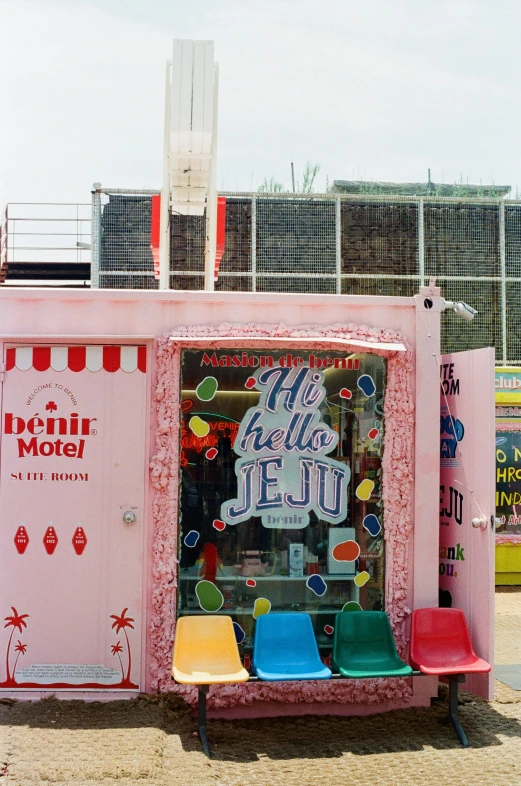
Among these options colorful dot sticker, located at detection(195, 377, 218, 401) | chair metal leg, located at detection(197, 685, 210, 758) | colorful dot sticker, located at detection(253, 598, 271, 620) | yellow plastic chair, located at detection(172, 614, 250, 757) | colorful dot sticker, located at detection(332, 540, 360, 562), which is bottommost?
chair metal leg, located at detection(197, 685, 210, 758)

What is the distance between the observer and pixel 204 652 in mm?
5727

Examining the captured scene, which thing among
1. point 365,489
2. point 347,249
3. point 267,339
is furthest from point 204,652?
point 347,249

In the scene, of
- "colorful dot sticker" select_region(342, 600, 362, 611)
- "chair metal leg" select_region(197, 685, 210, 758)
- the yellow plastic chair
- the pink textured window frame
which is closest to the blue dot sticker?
the pink textured window frame

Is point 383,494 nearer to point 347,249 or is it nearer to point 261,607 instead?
point 261,607

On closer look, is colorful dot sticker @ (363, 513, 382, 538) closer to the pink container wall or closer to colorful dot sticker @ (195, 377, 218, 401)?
the pink container wall

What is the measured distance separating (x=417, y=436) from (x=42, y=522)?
2.79 m

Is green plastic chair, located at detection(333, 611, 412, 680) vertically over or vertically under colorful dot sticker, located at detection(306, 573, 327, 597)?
under

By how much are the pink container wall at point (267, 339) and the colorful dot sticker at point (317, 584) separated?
1.64 ft

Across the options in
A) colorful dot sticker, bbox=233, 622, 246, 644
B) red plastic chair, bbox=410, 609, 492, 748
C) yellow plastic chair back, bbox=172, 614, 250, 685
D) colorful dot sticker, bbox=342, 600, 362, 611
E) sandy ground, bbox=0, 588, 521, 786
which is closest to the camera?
sandy ground, bbox=0, 588, 521, 786

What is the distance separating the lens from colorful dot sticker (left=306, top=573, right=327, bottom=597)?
6238 mm

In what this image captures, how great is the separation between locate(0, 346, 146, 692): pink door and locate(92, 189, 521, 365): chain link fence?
34.5 feet

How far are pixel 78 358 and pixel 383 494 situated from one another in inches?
96.0

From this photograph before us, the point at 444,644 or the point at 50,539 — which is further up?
the point at 50,539

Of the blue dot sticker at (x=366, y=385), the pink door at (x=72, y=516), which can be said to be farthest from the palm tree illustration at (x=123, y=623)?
the blue dot sticker at (x=366, y=385)
